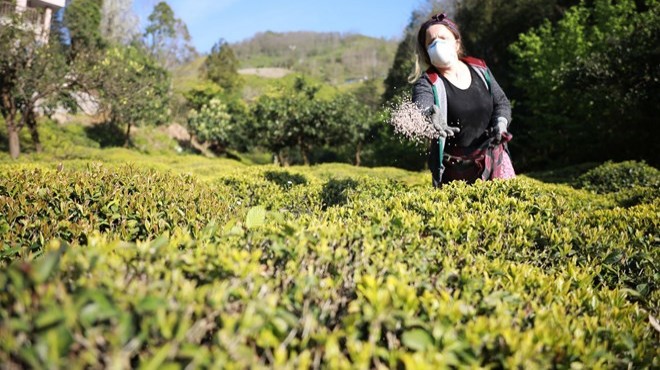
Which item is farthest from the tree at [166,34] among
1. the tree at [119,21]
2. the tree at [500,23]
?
the tree at [500,23]

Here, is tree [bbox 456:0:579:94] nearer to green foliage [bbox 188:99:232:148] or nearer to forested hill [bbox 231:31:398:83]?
green foliage [bbox 188:99:232:148]

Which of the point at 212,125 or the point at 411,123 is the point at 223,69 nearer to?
the point at 212,125

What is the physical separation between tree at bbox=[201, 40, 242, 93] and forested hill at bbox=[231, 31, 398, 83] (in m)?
43.2

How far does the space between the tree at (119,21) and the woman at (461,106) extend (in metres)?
44.5

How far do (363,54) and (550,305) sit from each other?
138 meters

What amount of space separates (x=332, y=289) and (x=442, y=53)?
3.00 meters

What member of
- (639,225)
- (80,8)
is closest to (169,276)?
(639,225)

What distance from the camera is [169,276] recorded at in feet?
4.31

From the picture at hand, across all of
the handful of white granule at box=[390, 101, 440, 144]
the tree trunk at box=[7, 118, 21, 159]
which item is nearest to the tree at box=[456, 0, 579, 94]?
the tree trunk at box=[7, 118, 21, 159]

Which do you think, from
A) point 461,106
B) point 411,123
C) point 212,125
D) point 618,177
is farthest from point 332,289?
point 212,125

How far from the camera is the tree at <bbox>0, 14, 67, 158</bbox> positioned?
14.3 m

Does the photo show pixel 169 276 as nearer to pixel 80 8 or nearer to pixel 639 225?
pixel 639 225

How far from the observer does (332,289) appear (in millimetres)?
1506

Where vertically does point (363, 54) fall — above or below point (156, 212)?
above
